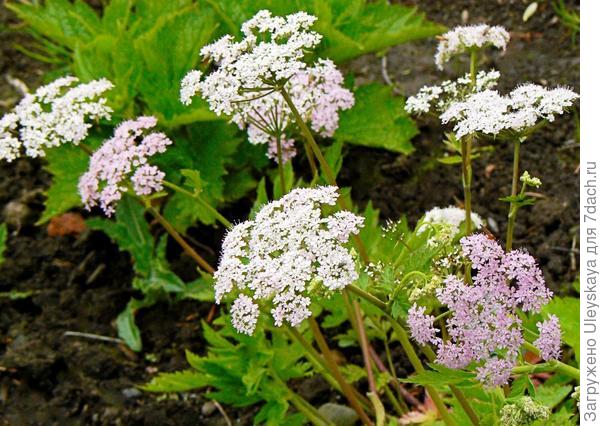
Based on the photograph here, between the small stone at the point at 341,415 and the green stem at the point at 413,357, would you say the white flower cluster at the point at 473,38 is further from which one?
the small stone at the point at 341,415

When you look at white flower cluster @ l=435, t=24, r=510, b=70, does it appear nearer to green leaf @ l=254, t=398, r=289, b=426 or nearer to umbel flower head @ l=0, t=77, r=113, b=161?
umbel flower head @ l=0, t=77, r=113, b=161

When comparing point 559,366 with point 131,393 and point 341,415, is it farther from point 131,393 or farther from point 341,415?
point 131,393

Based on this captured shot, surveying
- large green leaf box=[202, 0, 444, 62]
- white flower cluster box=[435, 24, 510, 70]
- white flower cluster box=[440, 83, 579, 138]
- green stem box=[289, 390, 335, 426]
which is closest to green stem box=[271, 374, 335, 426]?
green stem box=[289, 390, 335, 426]

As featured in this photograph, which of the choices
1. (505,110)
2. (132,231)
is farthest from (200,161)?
(505,110)

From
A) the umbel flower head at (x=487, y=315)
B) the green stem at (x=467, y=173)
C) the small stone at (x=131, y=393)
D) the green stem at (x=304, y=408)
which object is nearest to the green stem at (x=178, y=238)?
the green stem at (x=304, y=408)

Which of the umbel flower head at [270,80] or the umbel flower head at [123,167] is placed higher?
the umbel flower head at [270,80]

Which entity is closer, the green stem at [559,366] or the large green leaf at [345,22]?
the green stem at [559,366]
